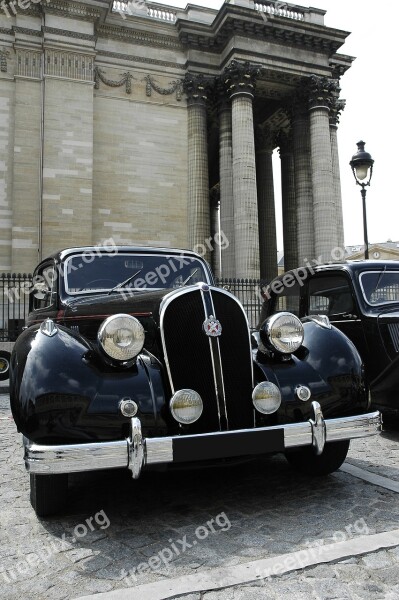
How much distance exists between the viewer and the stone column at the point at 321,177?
2050 centimetres

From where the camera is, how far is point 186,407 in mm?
2783

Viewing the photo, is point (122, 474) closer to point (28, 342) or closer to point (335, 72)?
point (28, 342)

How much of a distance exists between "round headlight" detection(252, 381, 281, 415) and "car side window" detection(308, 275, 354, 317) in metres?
2.91

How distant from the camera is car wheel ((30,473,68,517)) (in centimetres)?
290

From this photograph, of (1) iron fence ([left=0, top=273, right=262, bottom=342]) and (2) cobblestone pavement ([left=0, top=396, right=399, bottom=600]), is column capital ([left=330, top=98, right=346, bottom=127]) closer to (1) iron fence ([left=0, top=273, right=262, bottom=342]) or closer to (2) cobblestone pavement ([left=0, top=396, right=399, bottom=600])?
(1) iron fence ([left=0, top=273, right=262, bottom=342])

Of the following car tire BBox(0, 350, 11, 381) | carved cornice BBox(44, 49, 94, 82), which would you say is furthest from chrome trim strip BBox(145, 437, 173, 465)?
carved cornice BBox(44, 49, 94, 82)

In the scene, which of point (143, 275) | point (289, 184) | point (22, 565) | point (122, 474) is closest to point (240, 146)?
point (289, 184)

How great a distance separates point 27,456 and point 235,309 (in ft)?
4.95

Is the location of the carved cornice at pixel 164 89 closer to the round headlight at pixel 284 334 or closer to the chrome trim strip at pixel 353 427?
→ the round headlight at pixel 284 334

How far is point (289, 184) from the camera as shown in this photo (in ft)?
84.7

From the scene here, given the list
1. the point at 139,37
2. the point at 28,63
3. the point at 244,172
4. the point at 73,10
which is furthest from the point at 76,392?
the point at 139,37

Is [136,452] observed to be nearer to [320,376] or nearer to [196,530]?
[196,530]

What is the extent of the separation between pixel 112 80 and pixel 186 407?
771 inches

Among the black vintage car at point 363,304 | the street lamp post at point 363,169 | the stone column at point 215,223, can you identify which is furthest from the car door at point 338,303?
the stone column at point 215,223
